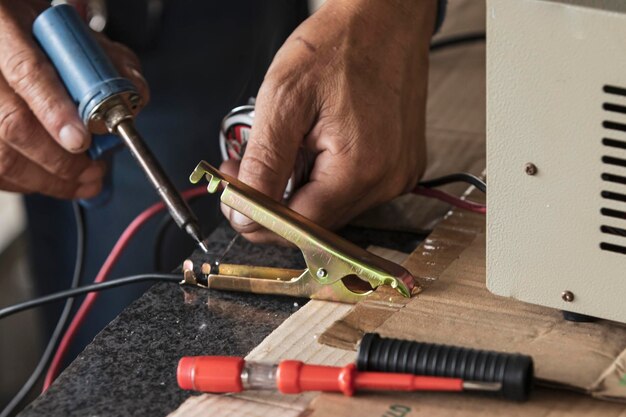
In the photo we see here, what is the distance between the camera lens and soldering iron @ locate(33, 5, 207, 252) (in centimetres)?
86

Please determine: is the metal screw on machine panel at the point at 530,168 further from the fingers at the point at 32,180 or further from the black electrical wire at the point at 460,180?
the fingers at the point at 32,180

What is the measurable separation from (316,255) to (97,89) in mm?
266

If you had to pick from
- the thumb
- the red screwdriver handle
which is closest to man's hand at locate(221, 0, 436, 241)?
the thumb

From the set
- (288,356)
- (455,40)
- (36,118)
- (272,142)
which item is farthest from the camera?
(455,40)

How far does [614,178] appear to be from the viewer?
0.64 meters

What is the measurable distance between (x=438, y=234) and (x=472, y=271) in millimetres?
84

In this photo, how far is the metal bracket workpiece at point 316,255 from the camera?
770mm

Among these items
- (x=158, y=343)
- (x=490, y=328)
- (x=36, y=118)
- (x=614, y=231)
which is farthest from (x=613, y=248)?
(x=36, y=118)

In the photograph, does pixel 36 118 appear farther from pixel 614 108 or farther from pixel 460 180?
pixel 614 108

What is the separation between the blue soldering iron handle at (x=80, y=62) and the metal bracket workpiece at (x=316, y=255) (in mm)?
159

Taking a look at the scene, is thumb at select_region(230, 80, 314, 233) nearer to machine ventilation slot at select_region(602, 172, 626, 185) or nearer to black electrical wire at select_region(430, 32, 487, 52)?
machine ventilation slot at select_region(602, 172, 626, 185)

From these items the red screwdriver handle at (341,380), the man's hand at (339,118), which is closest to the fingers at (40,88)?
the man's hand at (339,118)

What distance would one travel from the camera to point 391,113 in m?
0.93

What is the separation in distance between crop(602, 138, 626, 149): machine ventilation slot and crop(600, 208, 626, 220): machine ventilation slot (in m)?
0.04
